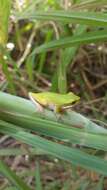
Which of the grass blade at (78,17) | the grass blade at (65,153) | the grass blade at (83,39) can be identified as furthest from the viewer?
the grass blade at (83,39)

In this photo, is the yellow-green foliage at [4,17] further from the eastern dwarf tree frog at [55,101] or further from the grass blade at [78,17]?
the eastern dwarf tree frog at [55,101]

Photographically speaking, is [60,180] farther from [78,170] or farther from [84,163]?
[84,163]

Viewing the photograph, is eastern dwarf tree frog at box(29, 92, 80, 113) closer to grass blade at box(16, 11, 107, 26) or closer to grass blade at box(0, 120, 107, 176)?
grass blade at box(0, 120, 107, 176)

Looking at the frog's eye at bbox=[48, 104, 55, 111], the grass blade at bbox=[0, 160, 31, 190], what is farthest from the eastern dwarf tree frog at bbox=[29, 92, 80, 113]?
the grass blade at bbox=[0, 160, 31, 190]

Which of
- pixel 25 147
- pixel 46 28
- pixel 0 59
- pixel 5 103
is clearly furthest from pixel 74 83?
pixel 5 103

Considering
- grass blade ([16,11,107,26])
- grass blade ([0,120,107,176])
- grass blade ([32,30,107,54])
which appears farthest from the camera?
grass blade ([32,30,107,54])

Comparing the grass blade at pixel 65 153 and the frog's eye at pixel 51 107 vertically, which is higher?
the frog's eye at pixel 51 107

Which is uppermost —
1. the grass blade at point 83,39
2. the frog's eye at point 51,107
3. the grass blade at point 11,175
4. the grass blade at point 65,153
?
the grass blade at point 83,39

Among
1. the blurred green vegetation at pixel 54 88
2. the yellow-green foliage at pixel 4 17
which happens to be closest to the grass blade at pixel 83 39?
the blurred green vegetation at pixel 54 88

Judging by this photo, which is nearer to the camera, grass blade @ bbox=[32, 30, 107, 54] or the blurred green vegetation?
the blurred green vegetation

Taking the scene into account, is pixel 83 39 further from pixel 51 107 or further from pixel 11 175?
pixel 11 175

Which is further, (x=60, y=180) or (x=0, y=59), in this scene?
(x=60, y=180)
